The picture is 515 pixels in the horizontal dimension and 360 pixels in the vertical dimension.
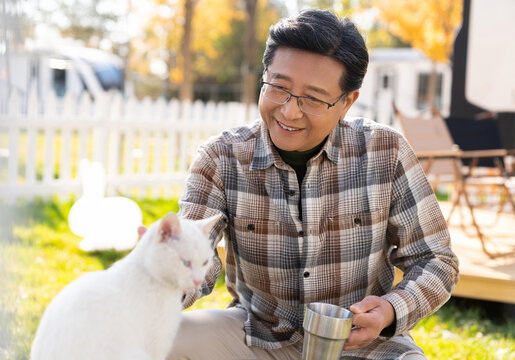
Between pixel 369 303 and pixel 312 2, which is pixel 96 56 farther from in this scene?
pixel 369 303

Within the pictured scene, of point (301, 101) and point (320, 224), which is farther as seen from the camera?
point (320, 224)

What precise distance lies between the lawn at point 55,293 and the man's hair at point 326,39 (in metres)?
0.98

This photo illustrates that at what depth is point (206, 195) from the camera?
1.82m

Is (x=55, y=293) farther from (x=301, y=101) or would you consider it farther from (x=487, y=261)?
(x=487, y=261)

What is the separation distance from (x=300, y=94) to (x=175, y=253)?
2.72ft

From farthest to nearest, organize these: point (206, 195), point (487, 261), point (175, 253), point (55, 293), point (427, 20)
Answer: point (427, 20) < point (487, 261) < point (55, 293) < point (206, 195) < point (175, 253)

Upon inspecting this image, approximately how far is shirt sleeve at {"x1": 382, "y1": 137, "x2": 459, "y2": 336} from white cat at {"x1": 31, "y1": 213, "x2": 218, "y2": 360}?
2.95 feet

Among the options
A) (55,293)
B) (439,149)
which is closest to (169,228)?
(55,293)

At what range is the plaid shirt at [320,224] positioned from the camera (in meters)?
1.86

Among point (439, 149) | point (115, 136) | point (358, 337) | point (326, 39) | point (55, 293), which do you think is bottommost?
point (55, 293)

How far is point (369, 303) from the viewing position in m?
1.63

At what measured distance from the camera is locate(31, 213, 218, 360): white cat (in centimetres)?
104

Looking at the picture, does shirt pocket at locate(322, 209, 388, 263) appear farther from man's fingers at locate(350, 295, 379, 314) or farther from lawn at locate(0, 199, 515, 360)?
lawn at locate(0, 199, 515, 360)

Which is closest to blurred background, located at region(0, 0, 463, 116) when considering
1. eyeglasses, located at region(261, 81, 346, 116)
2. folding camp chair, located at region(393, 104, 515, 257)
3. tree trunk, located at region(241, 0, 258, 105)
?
tree trunk, located at region(241, 0, 258, 105)
